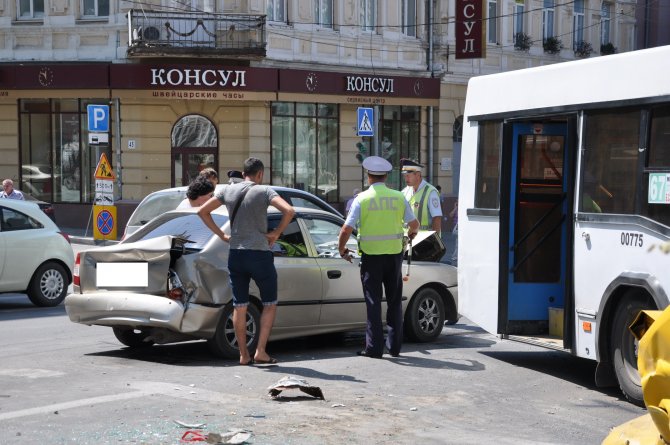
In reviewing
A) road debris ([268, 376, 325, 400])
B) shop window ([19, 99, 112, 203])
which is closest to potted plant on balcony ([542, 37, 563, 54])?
shop window ([19, 99, 112, 203])

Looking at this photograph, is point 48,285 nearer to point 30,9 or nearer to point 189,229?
point 189,229

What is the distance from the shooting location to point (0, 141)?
3284cm

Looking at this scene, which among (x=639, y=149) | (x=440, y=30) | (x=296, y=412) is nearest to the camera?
(x=296, y=412)

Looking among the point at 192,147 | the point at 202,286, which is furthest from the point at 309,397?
the point at 192,147

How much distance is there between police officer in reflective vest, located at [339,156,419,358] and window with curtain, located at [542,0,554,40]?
3218 cm

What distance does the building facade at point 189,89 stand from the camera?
31.4 m

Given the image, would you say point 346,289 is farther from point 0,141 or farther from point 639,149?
point 0,141

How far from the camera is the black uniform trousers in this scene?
10.6 m

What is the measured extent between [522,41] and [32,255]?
28.0 m

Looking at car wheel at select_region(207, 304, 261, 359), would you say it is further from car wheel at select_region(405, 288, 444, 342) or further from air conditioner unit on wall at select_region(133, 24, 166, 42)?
air conditioner unit on wall at select_region(133, 24, 166, 42)

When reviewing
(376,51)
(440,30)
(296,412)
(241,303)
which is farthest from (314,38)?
(296,412)

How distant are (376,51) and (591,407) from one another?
92.3 feet

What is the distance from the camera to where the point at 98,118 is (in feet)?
86.8

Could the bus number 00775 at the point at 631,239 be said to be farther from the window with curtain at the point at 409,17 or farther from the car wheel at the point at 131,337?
the window with curtain at the point at 409,17
